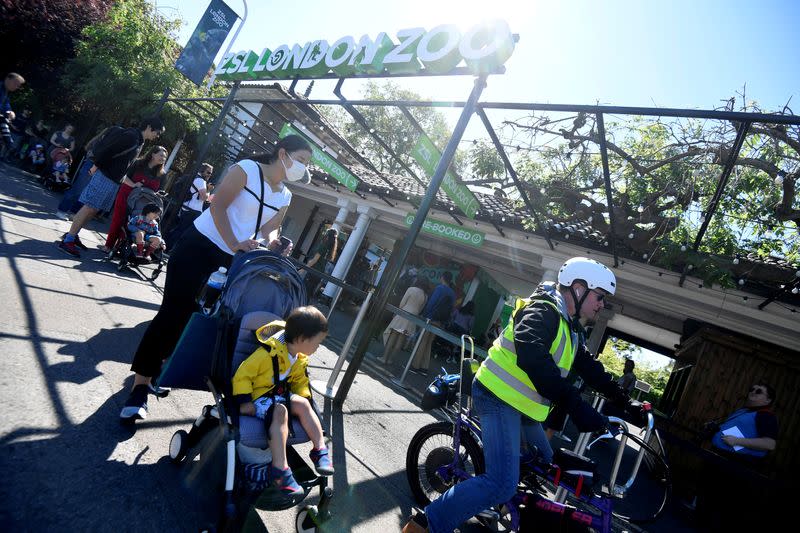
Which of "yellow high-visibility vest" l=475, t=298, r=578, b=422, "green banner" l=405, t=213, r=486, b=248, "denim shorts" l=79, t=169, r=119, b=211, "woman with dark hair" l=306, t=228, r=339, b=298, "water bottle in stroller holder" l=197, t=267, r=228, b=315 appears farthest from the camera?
"woman with dark hair" l=306, t=228, r=339, b=298

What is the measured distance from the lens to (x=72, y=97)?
21609 millimetres

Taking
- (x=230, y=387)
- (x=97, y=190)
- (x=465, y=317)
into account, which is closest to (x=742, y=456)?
(x=230, y=387)

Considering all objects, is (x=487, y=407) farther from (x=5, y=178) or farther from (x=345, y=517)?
(x=5, y=178)

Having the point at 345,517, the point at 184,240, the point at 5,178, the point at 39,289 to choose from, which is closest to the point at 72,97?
the point at 5,178

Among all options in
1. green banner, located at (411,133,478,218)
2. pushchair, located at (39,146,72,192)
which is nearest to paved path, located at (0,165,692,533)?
green banner, located at (411,133,478,218)

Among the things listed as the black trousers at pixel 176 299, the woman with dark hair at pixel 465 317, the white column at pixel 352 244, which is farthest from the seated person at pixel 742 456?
the white column at pixel 352 244

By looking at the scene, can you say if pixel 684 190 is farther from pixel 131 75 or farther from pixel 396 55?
pixel 131 75

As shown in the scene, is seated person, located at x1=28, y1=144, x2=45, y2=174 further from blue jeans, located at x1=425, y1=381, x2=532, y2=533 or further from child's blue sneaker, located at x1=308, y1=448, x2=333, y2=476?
blue jeans, located at x1=425, y1=381, x2=532, y2=533

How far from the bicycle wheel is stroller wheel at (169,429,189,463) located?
1575 mm

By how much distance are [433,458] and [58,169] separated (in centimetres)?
1350

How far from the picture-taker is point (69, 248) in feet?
19.9

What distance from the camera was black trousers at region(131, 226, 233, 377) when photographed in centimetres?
281

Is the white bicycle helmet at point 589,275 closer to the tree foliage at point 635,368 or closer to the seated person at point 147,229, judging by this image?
the seated person at point 147,229

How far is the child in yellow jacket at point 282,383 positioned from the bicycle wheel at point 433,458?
3.47 ft
